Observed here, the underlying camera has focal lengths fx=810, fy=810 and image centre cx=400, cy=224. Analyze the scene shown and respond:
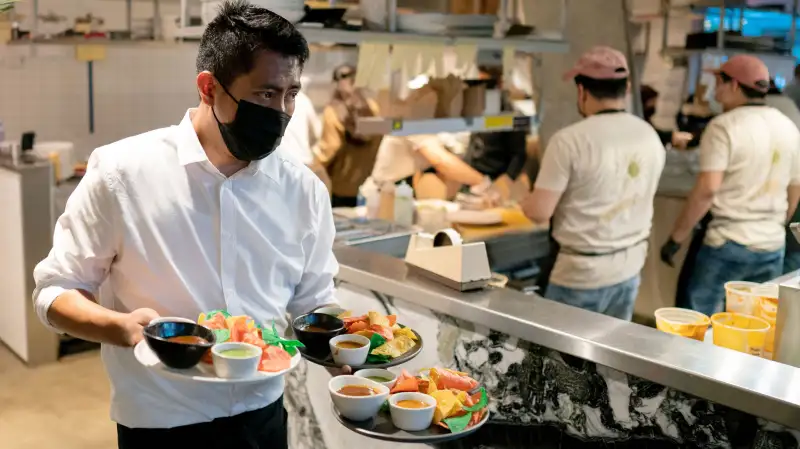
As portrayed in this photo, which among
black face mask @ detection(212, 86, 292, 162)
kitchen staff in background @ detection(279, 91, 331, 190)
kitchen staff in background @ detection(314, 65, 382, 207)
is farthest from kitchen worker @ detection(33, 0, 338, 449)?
kitchen staff in background @ detection(314, 65, 382, 207)

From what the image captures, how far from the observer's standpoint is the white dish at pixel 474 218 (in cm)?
433

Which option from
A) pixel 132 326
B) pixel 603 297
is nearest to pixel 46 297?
pixel 132 326

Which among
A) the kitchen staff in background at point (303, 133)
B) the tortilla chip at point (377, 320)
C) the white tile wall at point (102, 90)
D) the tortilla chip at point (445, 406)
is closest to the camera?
the tortilla chip at point (445, 406)

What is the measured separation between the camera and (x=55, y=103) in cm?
714

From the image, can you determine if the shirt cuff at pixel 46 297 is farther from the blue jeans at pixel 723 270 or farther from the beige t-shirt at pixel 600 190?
the blue jeans at pixel 723 270

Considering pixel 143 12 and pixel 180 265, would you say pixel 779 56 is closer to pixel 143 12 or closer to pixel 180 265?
pixel 143 12

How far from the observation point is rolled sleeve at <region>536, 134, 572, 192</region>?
3.41 m

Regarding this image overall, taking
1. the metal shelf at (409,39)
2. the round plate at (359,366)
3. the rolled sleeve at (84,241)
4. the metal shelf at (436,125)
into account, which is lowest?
the round plate at (359,366)

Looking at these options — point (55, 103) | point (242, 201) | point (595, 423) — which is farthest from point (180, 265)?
point (55, 103)

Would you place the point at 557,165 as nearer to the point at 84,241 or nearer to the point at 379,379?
the point at 379,379

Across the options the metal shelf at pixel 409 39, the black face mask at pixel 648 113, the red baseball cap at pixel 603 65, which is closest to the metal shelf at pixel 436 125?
the metal shelf at pixel 409 39

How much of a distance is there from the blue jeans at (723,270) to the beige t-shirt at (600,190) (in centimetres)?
95

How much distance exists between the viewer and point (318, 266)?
2.01 m

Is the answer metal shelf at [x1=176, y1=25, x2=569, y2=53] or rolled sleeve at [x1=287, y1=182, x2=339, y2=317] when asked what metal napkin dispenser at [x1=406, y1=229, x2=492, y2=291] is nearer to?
rolled sleeve at [x1=287, y1=182, x2=339, y2=317]
